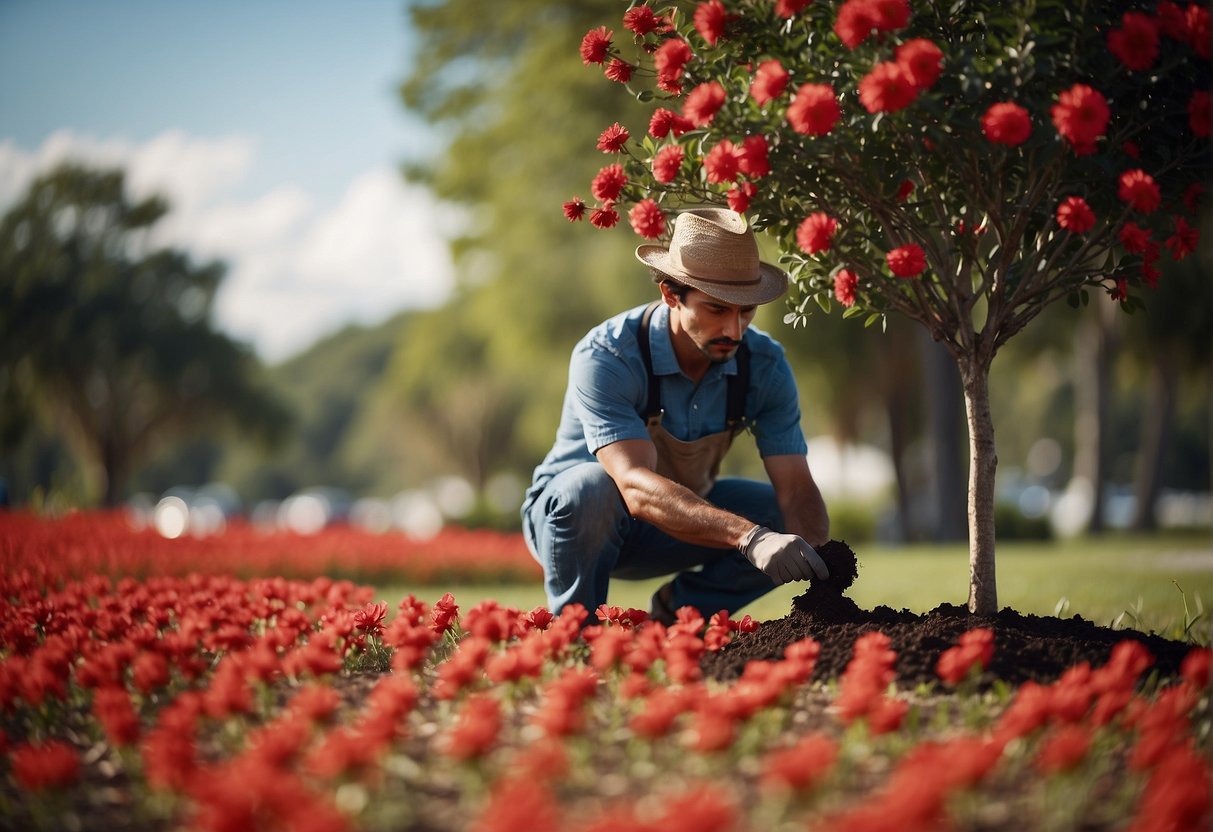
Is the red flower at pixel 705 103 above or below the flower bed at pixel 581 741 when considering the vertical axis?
above

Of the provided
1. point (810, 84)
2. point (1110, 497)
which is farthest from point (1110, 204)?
point (1110, 497)

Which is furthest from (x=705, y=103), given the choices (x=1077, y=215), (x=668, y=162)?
(x=1077, y=215)

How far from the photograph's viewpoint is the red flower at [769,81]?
3.00 m

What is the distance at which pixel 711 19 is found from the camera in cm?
320

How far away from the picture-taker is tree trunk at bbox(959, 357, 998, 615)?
3.51m

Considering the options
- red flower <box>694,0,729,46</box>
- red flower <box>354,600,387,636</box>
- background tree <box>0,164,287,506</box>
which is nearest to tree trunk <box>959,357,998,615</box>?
red flower <box>694,0,729,46</box>

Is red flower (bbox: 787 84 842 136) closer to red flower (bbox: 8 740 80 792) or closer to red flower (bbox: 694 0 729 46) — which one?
red flower (bbox: 694 0 729 46)

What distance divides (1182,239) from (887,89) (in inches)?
47.6

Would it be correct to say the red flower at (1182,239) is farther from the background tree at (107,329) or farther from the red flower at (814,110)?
the background tree at (107,329)

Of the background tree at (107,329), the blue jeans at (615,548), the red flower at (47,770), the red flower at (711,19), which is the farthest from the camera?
the background tree at (107,329)

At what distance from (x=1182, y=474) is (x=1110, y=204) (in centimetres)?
4069

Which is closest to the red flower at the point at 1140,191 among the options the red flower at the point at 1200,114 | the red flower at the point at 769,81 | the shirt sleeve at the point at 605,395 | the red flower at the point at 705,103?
the red flower at the point at 1200,114

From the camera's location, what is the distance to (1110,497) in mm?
38406

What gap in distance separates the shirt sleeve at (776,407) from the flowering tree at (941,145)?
0.59 metres
